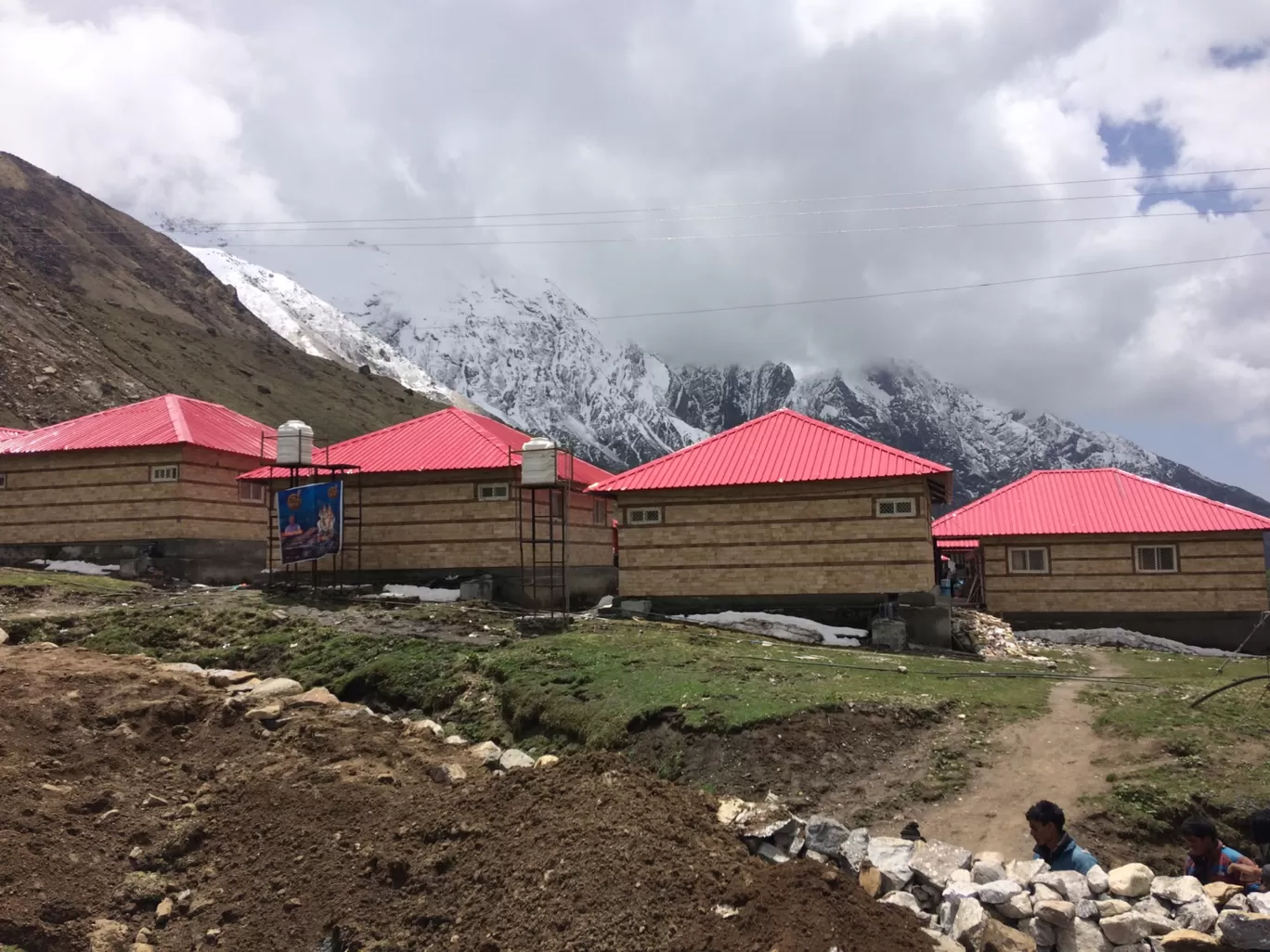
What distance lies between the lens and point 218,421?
2814cm

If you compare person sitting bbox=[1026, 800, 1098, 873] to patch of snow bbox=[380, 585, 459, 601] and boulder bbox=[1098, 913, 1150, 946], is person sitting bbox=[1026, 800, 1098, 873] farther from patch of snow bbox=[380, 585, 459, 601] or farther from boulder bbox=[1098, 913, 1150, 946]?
patch of snow bbox=[380, 585, 459, 601]

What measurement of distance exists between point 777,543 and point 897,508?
2.82m

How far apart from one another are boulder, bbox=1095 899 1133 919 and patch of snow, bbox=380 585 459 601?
17036 millimetres

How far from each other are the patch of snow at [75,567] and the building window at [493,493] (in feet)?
34.7

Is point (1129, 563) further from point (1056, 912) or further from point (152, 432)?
point (152, 432)

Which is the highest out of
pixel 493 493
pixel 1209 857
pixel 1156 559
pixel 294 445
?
pixel 294 445

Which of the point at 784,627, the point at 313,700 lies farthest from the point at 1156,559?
the point at 313,700

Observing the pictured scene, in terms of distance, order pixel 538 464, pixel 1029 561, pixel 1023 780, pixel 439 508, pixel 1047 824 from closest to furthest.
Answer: pixel 1047 824 < pixel 1023 780 < pixel 538 464 < pixel 439 508 < pixel 1029 561

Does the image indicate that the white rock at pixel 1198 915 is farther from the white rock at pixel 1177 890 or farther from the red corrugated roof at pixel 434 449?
the red corrugated roof at pixel 434 449

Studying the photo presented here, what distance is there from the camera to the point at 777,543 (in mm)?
20688

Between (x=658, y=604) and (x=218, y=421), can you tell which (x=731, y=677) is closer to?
(x=658, y=604)

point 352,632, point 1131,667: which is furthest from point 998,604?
point 352,632

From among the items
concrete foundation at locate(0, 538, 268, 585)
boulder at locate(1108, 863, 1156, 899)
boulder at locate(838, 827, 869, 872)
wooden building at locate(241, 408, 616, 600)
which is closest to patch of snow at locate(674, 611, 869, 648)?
wooden building at locate(241, 408, 616, 600)

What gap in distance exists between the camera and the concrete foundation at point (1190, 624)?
23734 mm
